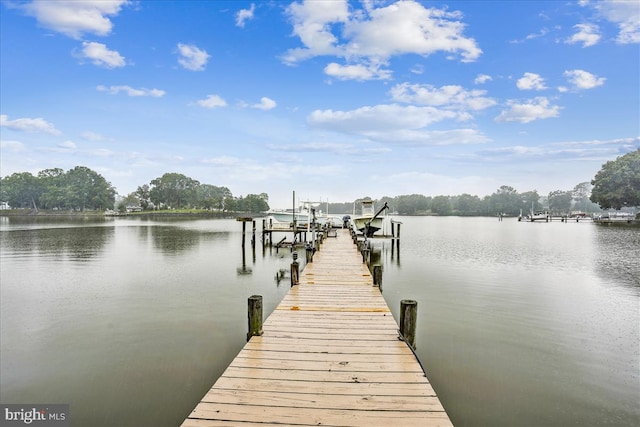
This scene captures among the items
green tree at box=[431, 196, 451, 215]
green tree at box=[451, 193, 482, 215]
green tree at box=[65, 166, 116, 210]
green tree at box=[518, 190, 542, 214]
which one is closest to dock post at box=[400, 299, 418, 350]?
green tree at box=[65, 166, 116, 210]

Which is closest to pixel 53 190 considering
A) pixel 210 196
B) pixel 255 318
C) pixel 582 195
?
pixel 210 196

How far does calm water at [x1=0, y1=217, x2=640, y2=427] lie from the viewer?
6.82 metres

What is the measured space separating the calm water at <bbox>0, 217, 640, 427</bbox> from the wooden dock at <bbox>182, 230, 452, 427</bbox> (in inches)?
71.4

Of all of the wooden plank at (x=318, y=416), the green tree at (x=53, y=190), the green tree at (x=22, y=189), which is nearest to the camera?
the wooden plank at (x=318, y=416)

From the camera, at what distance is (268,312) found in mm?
13008

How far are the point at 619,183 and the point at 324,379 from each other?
93.5 metres

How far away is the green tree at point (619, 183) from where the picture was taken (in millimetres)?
71188

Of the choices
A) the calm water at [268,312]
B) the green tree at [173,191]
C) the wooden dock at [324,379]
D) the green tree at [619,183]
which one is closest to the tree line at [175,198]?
the green tree at [173,191]

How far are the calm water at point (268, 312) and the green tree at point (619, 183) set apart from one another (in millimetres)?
67337

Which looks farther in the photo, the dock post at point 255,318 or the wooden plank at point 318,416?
the dock post at point 255,318

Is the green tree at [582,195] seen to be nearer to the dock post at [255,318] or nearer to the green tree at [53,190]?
the dock post at [255,318]

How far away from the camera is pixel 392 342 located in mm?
6746

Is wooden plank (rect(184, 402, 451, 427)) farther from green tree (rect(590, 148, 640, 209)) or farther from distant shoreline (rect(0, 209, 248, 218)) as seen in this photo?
distant shoreline (rect(0, 209, 248, 218))

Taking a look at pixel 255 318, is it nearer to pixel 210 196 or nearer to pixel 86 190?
pixel 86 190
